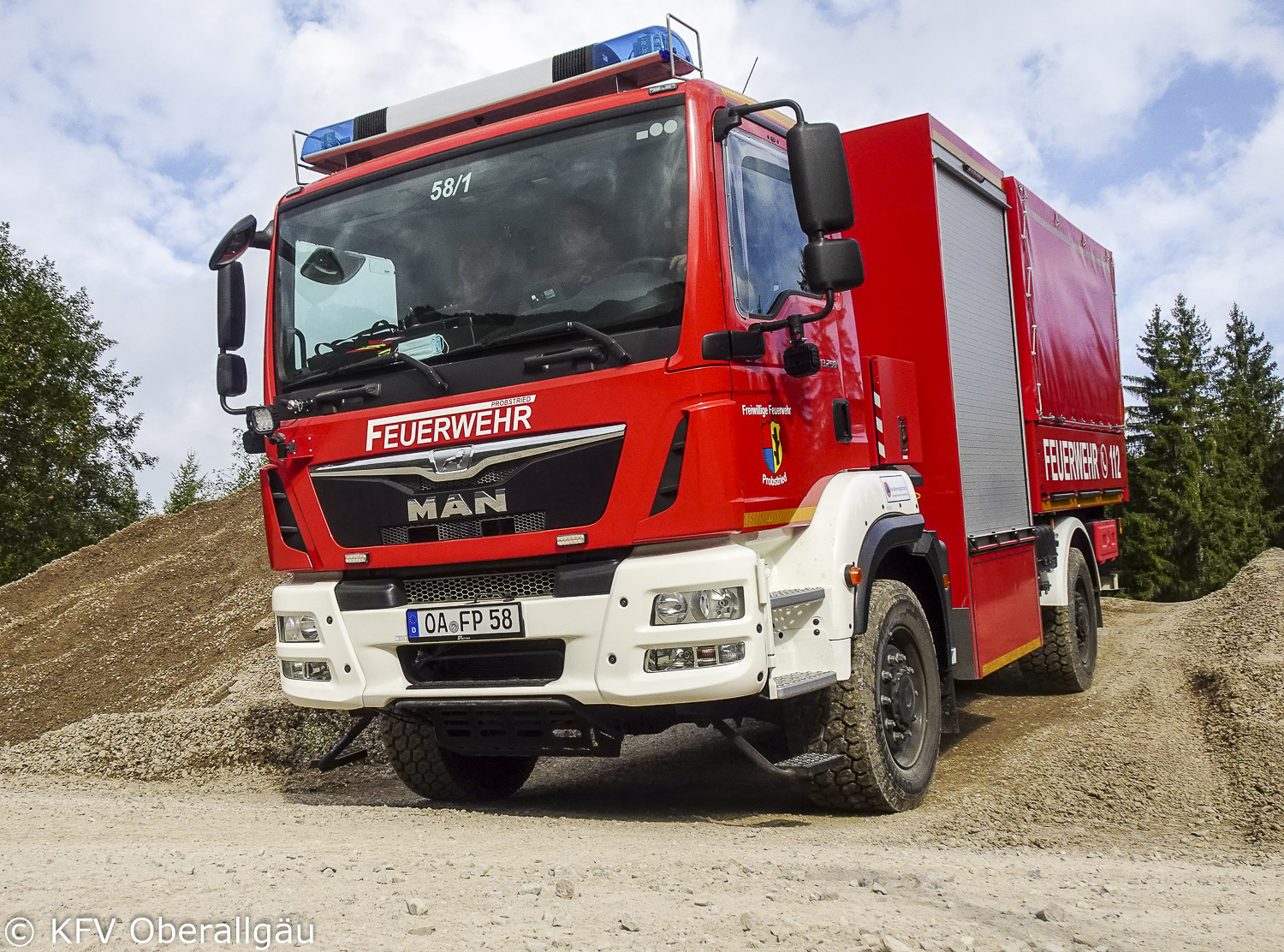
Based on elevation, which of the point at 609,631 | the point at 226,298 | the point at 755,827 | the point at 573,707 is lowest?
the point at 755,827

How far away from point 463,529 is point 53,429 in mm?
34000

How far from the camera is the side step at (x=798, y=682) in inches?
183

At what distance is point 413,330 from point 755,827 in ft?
8.58

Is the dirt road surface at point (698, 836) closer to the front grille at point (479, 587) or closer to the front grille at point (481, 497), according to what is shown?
the front grille at point (479, 587)

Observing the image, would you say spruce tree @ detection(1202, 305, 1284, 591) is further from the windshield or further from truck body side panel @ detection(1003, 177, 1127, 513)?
the windshield

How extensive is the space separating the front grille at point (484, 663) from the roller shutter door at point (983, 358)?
2703 mm

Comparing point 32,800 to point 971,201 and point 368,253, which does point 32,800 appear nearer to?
point 368,253

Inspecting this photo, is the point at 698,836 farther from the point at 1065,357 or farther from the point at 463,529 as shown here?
the point at 1065,357

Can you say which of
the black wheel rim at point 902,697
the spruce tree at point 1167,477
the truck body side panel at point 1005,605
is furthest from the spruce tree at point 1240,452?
the black wheel rim at point 902,697

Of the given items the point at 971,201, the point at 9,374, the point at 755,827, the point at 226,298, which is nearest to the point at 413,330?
the point at 226,298

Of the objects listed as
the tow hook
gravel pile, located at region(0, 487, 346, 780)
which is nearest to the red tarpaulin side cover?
the tow hook

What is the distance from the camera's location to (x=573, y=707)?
4.79m

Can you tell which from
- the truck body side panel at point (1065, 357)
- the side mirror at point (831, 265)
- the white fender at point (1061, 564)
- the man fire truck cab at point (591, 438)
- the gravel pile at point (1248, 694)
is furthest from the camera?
the white fender at point (1061, 564)

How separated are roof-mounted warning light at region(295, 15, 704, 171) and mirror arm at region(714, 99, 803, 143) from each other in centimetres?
48
